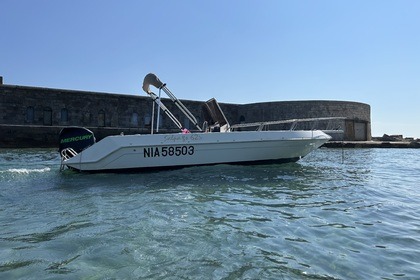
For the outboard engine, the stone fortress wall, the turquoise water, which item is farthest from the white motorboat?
the stone fortress wall

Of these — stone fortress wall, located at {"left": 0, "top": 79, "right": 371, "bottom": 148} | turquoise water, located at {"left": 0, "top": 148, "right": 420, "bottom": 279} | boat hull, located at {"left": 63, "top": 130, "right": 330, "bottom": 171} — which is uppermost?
stone fortress wall, located at {"left": 0, "top": 79, "right": 371, "bottom": 148}

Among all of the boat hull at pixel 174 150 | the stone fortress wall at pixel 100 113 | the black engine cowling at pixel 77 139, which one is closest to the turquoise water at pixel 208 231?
the boat hull at pixel 174 150

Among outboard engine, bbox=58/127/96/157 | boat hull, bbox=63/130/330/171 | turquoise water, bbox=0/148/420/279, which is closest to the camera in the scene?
turquoise water, bbox=0/148/420/279

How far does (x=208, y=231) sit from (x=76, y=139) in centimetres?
693

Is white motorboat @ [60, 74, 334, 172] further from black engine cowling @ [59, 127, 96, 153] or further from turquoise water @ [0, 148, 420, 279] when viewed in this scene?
turquoise water @ [0, 148, 420, 279]

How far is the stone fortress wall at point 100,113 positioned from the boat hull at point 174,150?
54.8 feet

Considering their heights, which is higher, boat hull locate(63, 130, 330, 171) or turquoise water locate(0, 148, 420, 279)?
boat hull locate(63, 130, 330, 171)

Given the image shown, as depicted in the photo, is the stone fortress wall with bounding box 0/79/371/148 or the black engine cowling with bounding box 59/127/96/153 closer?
the black engine cowling with bounding box 59/127/96/153

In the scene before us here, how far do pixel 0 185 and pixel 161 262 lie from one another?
5386mm

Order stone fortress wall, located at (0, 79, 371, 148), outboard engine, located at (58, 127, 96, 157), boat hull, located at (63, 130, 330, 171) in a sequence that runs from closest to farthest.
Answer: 1. boat hull, located at (63, 130, 330, 171)
2. outboard engine, located at (58, 127, 96, 157)
3. stone fortress wall, located at (0, 79, 371, 148)

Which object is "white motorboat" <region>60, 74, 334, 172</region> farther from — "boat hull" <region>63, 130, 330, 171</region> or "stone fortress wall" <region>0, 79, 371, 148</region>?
"stone fortress wall" <region>0, 79, 371, 148</region>

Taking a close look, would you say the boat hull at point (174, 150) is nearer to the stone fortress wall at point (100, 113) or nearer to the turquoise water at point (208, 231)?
the turquoise water at point (208, 231)

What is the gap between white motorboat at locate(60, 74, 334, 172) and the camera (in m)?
8.75

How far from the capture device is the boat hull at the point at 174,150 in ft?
28.7
